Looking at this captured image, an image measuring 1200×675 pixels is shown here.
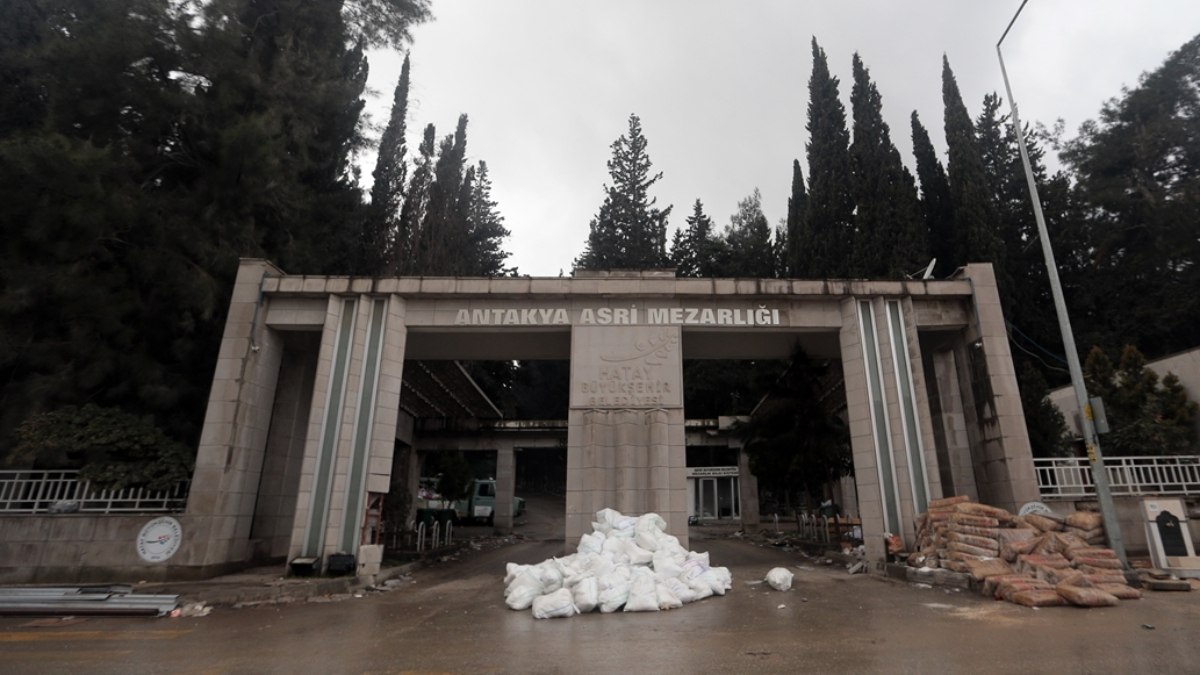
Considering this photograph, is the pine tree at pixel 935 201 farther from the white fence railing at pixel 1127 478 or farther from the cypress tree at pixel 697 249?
the white fence railing at pixel 1127 478

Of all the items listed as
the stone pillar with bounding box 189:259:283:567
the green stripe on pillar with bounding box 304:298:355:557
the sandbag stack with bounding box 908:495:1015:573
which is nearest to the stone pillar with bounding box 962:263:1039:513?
the sandbag stack with bounding box 908:495:1015:573

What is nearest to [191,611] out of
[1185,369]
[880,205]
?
→ [1185,369]

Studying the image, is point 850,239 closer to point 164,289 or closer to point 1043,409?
point 1043,409

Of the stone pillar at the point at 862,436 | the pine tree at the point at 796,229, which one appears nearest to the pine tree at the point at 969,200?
the pine tree at the point at 796,229

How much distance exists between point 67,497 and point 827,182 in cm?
3403

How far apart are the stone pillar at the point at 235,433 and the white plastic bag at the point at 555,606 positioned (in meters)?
6.97

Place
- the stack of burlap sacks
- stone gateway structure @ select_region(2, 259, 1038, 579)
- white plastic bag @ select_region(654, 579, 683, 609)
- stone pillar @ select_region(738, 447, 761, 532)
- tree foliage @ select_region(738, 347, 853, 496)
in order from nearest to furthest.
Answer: the stack of burlap sacks < white plastic bag @ select_region(654, 579, 683, 609) < stone gateway structure @ select_region(2, 259, 1038, 579) < tree foliage @ select_region(738, 347, 853, 496) < stone pillar @ select_region(738, 447, 761, 532)

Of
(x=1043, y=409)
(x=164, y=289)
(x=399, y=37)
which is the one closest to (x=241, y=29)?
(x=399, y=37)

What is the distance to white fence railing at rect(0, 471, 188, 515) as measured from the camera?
1050 centimetres

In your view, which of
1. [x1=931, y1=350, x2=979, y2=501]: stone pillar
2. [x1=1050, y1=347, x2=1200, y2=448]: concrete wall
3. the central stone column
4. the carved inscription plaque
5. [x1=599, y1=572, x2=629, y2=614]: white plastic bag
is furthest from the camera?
[x1=1050, y1=347, x2=1200, y2=448]: concrete wall

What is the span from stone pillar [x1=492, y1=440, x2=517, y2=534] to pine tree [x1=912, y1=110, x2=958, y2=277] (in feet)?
77.2

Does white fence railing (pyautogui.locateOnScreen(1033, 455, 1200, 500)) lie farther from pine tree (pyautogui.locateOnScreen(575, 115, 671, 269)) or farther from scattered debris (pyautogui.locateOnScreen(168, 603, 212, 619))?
pine tree (pyautogui.locateOnScreen(575, 115, 671, 269))

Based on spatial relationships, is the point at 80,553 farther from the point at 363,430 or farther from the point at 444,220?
the point at 444,220

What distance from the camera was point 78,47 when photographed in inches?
467
